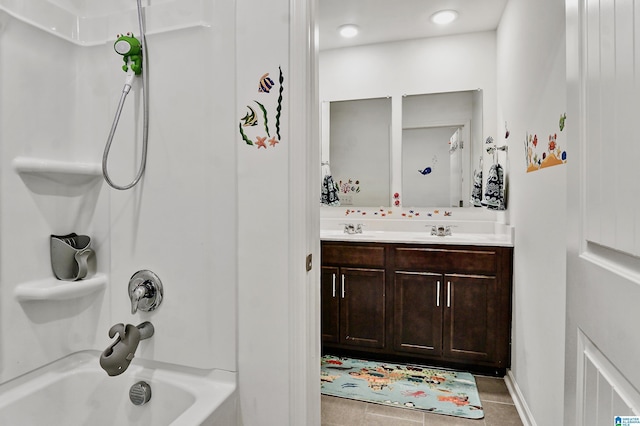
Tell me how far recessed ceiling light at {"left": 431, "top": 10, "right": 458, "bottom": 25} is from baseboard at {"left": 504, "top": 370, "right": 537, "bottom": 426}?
2532 mm

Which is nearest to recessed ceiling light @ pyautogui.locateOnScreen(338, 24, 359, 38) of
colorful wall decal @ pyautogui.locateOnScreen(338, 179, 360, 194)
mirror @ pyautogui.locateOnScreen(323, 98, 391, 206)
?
mirror @ pyautogui.locateOnScreen(323, 98, 391, 206)

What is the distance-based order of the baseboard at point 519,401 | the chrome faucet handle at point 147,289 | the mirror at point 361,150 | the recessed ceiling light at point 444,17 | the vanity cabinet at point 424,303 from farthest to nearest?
the mirror at point 361,150 → the recessed ceiling light at point 444,17 → the vanity cabinet at point 424,303 → the baseboard at point 519,401 → the chrome faucet handle at point 147,289

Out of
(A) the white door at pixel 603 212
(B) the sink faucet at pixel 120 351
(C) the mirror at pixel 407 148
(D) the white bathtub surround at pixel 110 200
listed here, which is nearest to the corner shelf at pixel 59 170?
(D) the white bathtub surround at pixel 110 200

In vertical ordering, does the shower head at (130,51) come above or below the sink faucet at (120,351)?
above

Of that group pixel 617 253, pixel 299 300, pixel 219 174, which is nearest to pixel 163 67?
pixel 219 174

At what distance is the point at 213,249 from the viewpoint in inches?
50.1

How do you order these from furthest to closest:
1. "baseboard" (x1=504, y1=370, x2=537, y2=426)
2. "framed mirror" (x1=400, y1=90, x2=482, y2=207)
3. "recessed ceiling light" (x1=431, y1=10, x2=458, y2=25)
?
"framed mirror" (x1=400, y1=90, x2=482, y2=207) < "recessed ceiling light" (x1=431, y1=10, x2=458, y2=25) < "baseboard" (x1=504, y1=370, x2=537, y2=426)

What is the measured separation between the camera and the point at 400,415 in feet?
6.40

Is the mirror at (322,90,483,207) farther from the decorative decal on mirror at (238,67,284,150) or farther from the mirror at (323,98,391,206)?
the decorative decal on mirror at (238,67,284,150)

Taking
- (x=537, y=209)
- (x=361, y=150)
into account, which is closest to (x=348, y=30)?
(x=361, y=150)

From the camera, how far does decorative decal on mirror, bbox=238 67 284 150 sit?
46.8 inches

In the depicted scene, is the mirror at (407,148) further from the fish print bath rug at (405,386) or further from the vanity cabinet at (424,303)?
the fish print bath rug at (405,386)

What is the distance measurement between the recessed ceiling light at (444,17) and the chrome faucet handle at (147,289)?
2633 millimetres

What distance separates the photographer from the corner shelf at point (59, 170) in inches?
47.4
